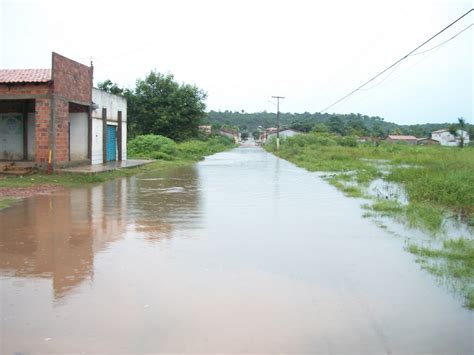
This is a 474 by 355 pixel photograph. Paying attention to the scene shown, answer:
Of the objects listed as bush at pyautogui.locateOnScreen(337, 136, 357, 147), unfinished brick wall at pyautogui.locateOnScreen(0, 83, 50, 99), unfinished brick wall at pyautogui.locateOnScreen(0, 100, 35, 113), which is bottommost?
bush at pyautogui.locateOnScreen(337, 136, 357, 147)

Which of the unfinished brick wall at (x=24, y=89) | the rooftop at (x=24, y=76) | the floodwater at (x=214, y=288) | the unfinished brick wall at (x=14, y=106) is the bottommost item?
the floodwater at (x=214, y=288)

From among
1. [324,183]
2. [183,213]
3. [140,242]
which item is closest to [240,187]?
[324,183]

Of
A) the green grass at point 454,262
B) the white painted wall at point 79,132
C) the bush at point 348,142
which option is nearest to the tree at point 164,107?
the bush at point 348,142

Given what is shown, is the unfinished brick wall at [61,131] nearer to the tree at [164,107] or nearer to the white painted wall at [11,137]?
the white painted wall at [11,137]

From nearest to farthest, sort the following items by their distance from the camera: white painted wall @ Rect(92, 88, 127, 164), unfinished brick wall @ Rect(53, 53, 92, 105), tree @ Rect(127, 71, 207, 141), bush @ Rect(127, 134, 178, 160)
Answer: unfinished brick wall @ Rect(53, 53, 92, 105) → white painted wall @ Rect(92, 88, 127, 164) → bush @ Rect(127, 134, 178, 160) → tree @ Rect(127, 71, 207, 141)

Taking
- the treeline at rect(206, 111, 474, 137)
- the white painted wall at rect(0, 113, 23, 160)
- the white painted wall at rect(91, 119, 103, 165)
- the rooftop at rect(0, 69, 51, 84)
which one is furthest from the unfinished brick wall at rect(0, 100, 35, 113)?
the treeline at rect(206, 111, 474, 137)

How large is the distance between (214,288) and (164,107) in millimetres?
45181

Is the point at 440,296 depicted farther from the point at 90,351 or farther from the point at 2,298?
the point at 2,298

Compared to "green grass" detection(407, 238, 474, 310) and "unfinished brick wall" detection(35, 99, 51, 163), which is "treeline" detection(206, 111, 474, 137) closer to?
"unfinished brick wall" detection(35, 99, 51, 163)

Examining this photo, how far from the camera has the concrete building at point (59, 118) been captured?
18.7m

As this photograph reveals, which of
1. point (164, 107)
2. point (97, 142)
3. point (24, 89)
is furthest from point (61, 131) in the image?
point (164, 107)

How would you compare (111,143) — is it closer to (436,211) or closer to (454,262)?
(436,211)

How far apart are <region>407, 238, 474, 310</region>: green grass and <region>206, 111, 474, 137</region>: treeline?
7676 centimetres

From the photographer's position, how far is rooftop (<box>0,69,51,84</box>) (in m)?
18.5
